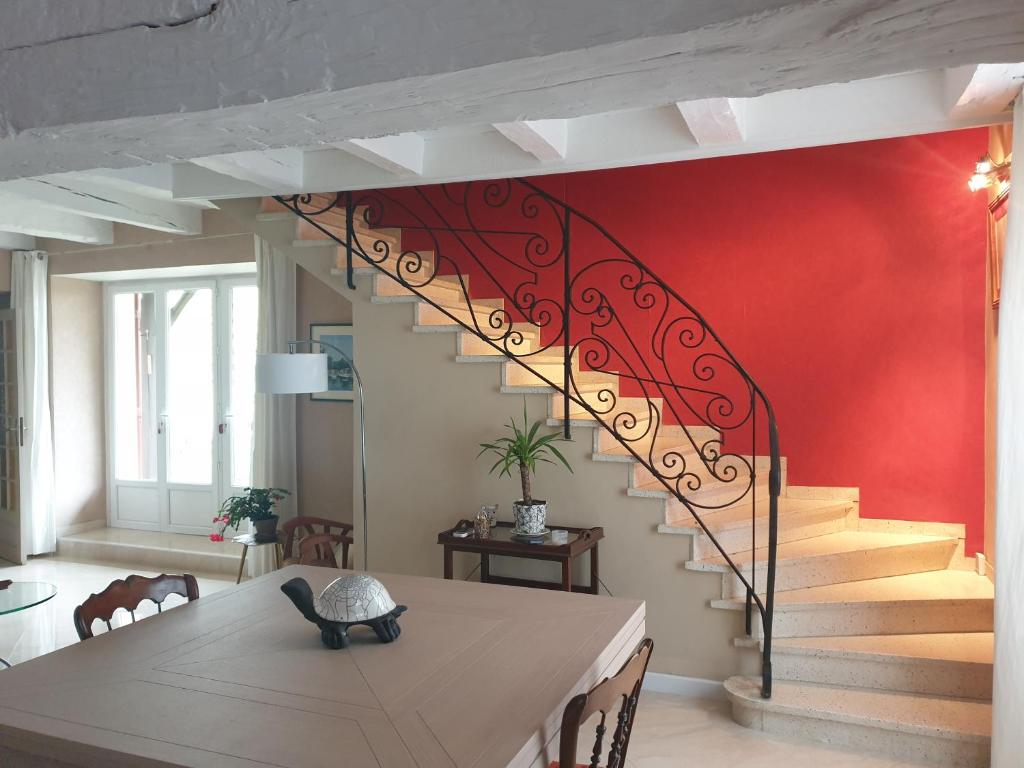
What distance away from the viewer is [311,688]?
6.53 feet

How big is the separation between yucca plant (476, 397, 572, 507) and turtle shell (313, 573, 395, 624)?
180cm

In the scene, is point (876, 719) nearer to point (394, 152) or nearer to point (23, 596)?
point (394, 152)

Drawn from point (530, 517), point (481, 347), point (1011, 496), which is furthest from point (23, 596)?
point (1011, 496)

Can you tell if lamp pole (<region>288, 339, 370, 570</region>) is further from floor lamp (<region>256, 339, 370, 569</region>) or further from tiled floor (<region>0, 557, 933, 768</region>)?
tiled floor (<region>0, 557, 933, 768</region>)

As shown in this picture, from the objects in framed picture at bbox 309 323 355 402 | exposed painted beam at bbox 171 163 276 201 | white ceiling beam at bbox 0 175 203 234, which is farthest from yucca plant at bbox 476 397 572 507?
white ceiling beam at bbox 0 175 203 234

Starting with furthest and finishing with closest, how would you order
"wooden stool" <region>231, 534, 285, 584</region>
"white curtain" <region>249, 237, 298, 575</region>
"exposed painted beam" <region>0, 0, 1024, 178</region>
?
"white curtain" <region>249, 237, 298, 575</region>, "wooden stool" <region>231, 534, 285, 584</region>, "exposed painted beam" <region>0, 0, 1024, 178</region>

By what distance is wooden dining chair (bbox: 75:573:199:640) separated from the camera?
2557 mm

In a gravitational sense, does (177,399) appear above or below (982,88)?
below

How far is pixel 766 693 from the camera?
374 cm

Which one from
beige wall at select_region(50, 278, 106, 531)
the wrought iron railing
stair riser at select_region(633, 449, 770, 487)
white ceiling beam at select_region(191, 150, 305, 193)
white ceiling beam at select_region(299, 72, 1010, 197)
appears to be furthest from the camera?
beige wall at select_region(50, 278, 106, 531)

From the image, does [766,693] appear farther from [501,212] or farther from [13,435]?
[13,435]

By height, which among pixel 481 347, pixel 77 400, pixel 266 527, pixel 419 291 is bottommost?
pixel 266 527

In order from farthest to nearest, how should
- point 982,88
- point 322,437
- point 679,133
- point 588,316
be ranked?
point 322,437 → point 588,316 → point 679,133 → point 982,88

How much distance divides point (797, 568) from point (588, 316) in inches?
90.2
